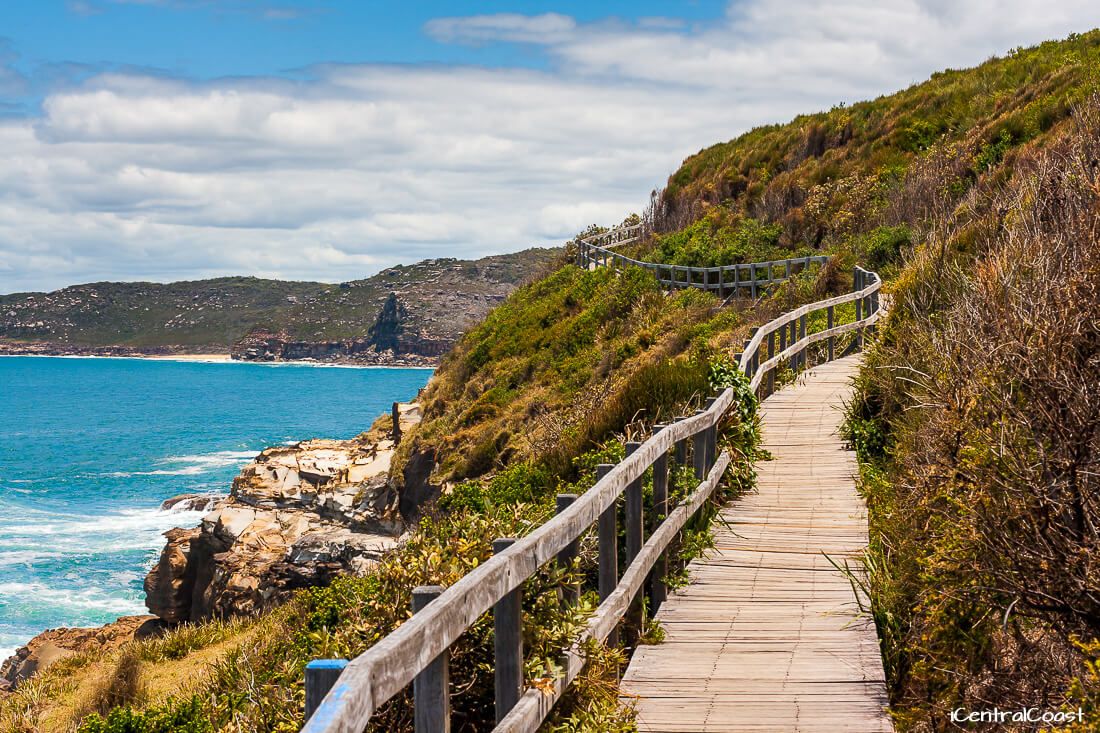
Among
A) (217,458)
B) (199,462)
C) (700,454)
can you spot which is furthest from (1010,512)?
(217,458)

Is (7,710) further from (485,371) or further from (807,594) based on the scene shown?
(485,371)

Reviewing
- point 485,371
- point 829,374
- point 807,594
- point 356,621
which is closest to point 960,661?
point 807,594

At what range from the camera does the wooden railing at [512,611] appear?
2.96 metres

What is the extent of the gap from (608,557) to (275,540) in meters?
25.7

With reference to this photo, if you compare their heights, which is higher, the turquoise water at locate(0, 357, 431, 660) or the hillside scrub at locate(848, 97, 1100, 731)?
the hillside scrub at locate(848, 97, 1100, 731)

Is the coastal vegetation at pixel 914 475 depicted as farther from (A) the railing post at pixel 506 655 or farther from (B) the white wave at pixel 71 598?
(B) the white wave at pixel 71 598

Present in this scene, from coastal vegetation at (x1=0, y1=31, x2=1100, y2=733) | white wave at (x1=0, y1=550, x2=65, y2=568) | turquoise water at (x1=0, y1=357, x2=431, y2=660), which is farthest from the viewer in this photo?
white wave at (x1=0, y1=550, x2=65, y2=568)

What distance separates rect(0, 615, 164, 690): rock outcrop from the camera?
23172 mm

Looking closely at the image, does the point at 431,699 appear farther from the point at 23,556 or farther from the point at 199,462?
the point at 199,462

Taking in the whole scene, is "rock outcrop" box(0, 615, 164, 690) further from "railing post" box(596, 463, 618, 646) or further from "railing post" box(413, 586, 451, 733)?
"railing post" box(413, 586, 451, 733)

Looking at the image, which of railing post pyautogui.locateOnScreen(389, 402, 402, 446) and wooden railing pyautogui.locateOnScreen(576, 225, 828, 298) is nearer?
wooden railing pyautogui.locateOnScreen(576, 225, 828, 298)

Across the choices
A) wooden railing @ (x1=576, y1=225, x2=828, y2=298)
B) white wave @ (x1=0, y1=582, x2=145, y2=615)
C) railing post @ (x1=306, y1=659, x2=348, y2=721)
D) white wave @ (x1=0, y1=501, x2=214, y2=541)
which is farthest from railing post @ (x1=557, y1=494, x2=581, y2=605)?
white wave @ (x1=0, y1=501, x2=214, y2=541)

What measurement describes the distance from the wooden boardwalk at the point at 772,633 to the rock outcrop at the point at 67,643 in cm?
1738

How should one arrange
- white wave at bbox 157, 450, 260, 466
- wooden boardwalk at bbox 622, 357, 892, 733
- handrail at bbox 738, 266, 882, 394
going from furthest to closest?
1. white wave at bbox 157, 450, 260, 466
2. handrail at bbox 738, 266, 882, 394
3. wooden boardwalk at bbox 622, 357, 892, 733
